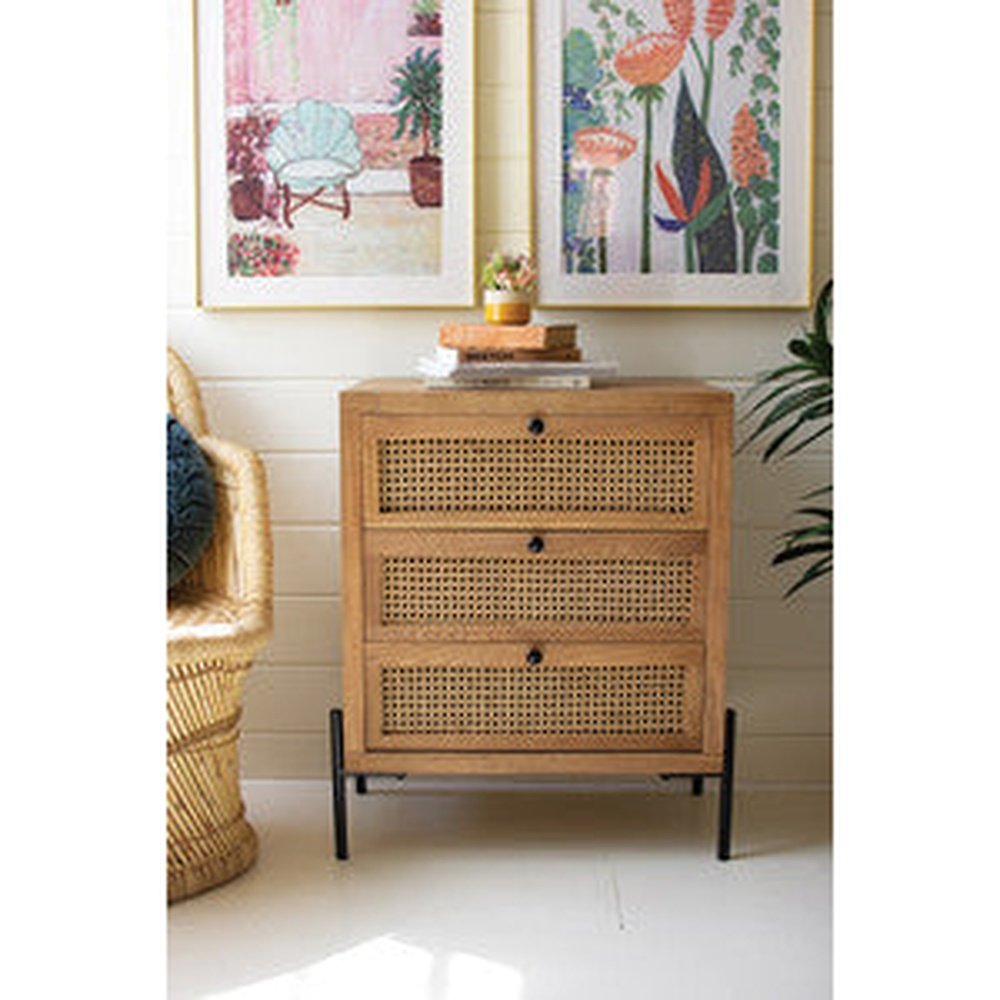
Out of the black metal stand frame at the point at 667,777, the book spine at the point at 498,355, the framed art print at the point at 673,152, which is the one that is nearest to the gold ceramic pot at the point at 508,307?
the book spine at the point at 498,355

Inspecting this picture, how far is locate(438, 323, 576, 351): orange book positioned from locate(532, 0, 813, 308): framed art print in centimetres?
35

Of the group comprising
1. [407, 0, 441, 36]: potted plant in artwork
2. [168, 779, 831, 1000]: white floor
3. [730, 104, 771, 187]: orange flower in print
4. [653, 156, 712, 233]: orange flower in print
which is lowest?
[168, 779, 831, 1000]: white floor

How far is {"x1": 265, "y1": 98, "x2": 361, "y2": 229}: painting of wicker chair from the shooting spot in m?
3.07

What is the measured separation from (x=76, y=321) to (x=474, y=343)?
1968 mm

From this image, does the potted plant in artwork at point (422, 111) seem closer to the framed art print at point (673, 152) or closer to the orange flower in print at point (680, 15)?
the framed art print at point (673, 152)

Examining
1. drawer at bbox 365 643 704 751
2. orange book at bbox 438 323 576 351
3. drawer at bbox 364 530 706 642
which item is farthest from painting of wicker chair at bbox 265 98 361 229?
drawer at bbox 365 643 704 751

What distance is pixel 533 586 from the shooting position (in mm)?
2658

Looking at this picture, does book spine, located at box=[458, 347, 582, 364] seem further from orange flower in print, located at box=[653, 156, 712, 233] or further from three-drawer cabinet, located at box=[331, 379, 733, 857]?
orange flower in print, located at box=[653, 156, 712, 233]

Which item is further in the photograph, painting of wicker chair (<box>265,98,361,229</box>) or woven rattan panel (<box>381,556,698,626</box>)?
painting of wicker chair (<box>265,98,361,229</box>)

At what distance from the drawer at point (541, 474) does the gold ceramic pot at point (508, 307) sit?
31cm

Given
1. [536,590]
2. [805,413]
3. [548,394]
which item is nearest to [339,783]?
[536,590]

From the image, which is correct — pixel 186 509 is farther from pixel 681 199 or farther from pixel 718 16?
pixel 718 16

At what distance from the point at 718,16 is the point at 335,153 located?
0.76m
